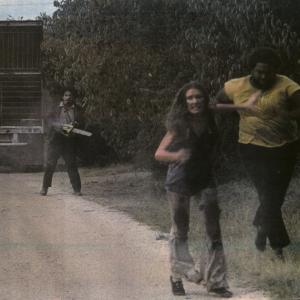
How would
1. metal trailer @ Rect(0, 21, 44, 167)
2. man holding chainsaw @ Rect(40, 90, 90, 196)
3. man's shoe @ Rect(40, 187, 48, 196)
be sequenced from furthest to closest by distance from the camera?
1. man's shoe @ Rect(40, 187, 48, 196)
2. man holding chainsaw @ Rect(40, 90, 90, 196)
3. metal trailer @ Rect(0, 21, 44, 167)

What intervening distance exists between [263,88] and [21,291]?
205 cm

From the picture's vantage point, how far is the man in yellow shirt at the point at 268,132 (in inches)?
189

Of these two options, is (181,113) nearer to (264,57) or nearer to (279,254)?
(264,57)

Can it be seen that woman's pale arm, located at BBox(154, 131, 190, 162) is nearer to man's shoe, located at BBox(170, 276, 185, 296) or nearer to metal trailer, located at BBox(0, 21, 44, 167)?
man's shoe, located at BBox(170, 276, 185, 296)

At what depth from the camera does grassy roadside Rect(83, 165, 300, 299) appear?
15.3 ft

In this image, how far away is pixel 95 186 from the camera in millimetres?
8227

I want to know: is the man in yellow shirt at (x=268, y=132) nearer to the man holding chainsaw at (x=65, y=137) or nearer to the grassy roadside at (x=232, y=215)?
the grassy roadside at (x=232, y=215)

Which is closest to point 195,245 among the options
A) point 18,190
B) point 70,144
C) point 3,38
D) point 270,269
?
point 270,269

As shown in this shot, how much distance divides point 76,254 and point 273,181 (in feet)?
5.44

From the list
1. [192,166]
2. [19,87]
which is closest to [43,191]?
[19,87]

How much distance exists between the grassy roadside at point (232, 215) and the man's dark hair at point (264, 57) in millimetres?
1043

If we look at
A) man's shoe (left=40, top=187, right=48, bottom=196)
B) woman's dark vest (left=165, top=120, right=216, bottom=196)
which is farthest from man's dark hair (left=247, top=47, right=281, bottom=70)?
man's shoe (left=40, top=187, right=48, bottom=196)

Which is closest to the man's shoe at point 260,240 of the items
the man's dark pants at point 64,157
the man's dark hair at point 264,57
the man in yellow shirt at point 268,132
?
the man in yellow shirt at point 268,132

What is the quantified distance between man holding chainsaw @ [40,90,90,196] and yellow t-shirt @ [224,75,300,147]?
2.00 m
